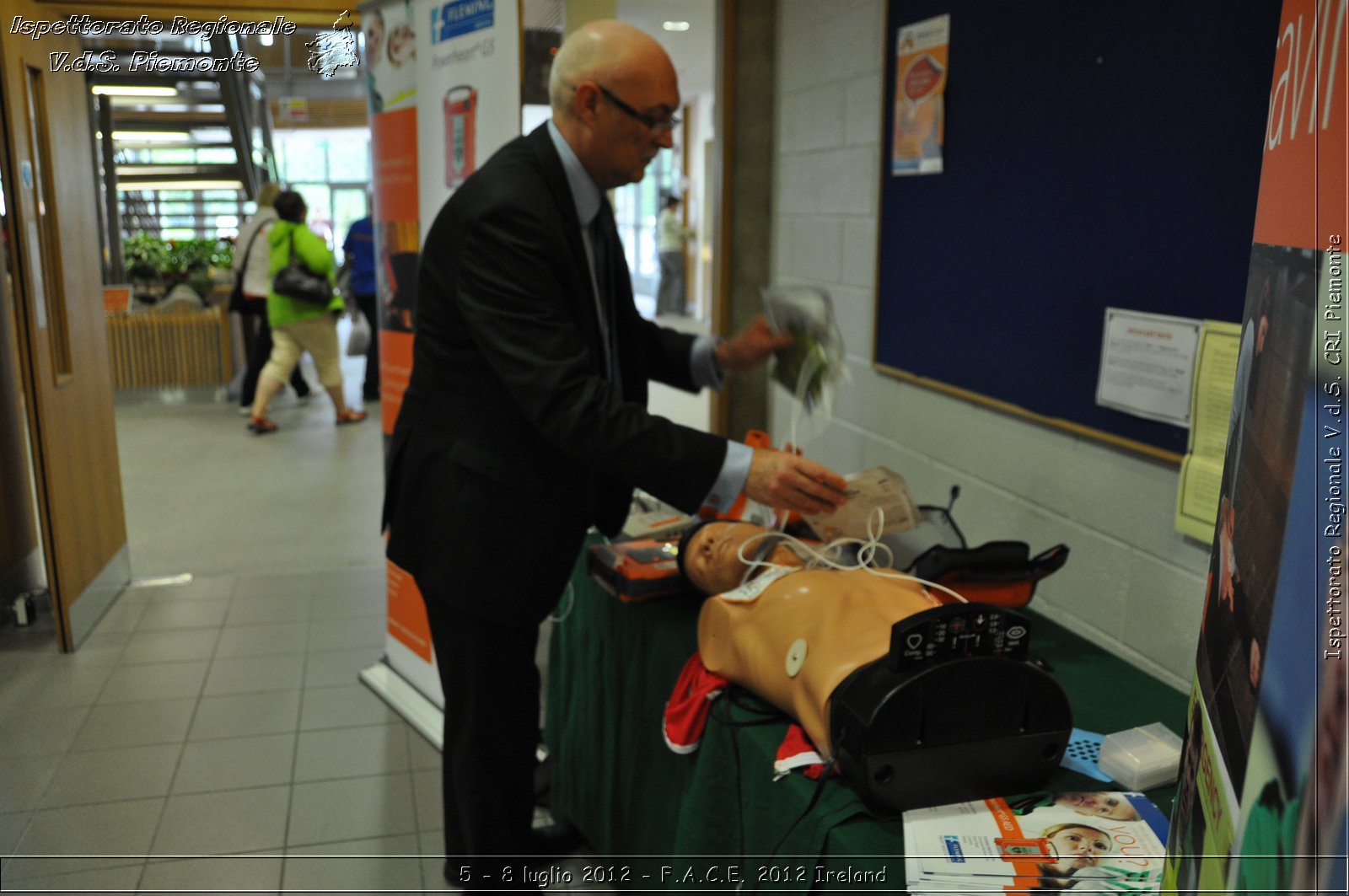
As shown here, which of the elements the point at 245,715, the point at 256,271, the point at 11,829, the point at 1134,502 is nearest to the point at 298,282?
the point at 256,271

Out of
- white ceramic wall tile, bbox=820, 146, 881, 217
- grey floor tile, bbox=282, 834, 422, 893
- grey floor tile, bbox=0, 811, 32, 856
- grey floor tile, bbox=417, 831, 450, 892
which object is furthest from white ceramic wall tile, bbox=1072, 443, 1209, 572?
grey floor tile, bbox=0, 811, 32, 856

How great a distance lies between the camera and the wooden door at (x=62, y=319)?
318 centimetres

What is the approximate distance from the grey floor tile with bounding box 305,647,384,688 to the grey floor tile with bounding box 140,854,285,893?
3.30 feet

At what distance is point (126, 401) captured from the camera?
26.7ft

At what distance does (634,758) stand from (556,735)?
570 millimetres

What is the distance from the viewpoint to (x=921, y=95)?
7.97 feet

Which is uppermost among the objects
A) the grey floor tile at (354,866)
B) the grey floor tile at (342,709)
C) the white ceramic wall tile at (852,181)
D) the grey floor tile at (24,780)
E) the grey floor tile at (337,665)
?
the white ceramic wall tile at (852,181)

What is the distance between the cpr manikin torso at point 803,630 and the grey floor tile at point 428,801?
1.15 m

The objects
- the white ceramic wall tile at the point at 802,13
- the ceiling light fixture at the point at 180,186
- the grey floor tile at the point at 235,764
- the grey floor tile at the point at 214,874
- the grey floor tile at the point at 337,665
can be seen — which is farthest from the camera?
the ceiling light fixture at the point at 180,186

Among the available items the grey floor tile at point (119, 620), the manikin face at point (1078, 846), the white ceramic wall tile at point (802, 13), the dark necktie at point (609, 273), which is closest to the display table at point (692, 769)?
the manikin face at point (1078, 846)

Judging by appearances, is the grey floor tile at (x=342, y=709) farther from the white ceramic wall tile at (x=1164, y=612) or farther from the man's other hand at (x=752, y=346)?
the white ceramic wall tile at (x=1164, y=612)

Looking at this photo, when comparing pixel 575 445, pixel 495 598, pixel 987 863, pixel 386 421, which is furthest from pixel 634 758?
pixel 386 421

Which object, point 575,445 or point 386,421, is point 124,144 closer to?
point 386,421

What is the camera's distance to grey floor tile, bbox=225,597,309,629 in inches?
152
